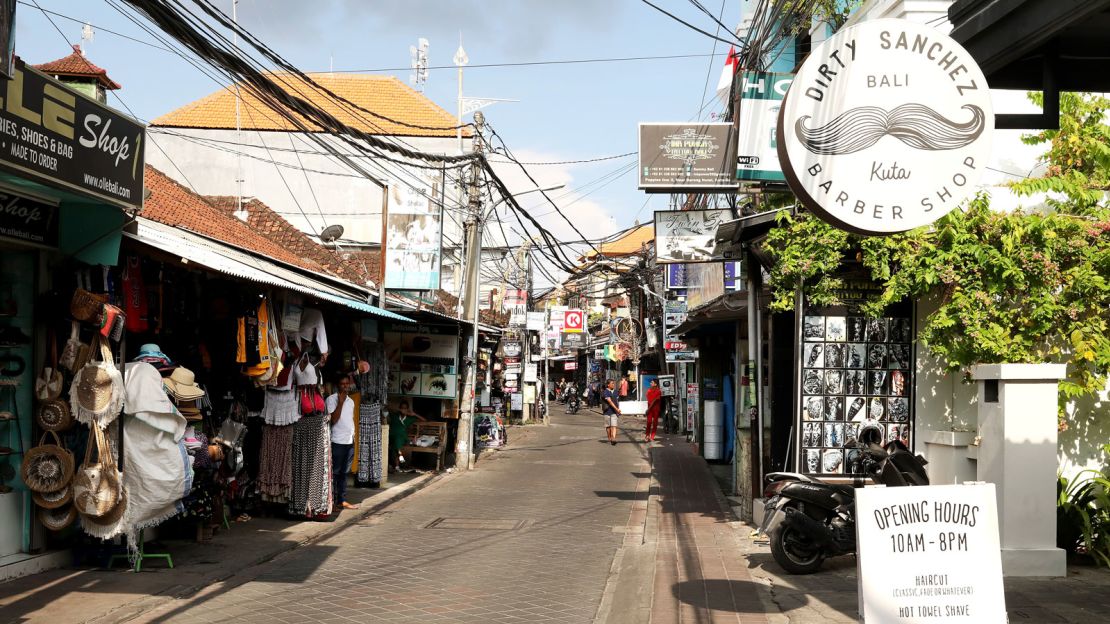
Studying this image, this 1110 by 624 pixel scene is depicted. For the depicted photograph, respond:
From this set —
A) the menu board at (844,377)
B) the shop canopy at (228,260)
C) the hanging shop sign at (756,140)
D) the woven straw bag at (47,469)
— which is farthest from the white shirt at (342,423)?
the hanging shop sign at (756,140)

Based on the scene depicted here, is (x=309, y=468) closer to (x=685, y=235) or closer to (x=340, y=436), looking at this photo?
(x=340, y=436)

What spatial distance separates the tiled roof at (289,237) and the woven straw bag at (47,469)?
14.3 meters

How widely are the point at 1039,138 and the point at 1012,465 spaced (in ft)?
15.0

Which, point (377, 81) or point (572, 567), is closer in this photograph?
point (572, 567)

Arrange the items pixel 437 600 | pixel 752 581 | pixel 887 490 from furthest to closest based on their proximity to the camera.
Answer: pixel 752 581 → pixel 437 600 → pixel 887 490

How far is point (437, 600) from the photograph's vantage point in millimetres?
8742

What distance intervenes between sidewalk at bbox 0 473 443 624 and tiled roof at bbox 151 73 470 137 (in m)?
25.6

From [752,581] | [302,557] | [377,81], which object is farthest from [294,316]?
[377,81]

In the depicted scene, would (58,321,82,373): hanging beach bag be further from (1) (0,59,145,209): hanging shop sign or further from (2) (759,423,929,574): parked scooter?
(2) (759,423,929,574): parked scooter

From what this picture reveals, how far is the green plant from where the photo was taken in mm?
9641

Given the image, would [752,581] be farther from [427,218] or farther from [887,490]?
[427,218]

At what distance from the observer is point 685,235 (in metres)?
14.9

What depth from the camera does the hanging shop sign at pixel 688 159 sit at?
12.9 meters

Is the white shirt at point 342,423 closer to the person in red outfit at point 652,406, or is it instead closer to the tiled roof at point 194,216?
the tiled roof at point 194,216
